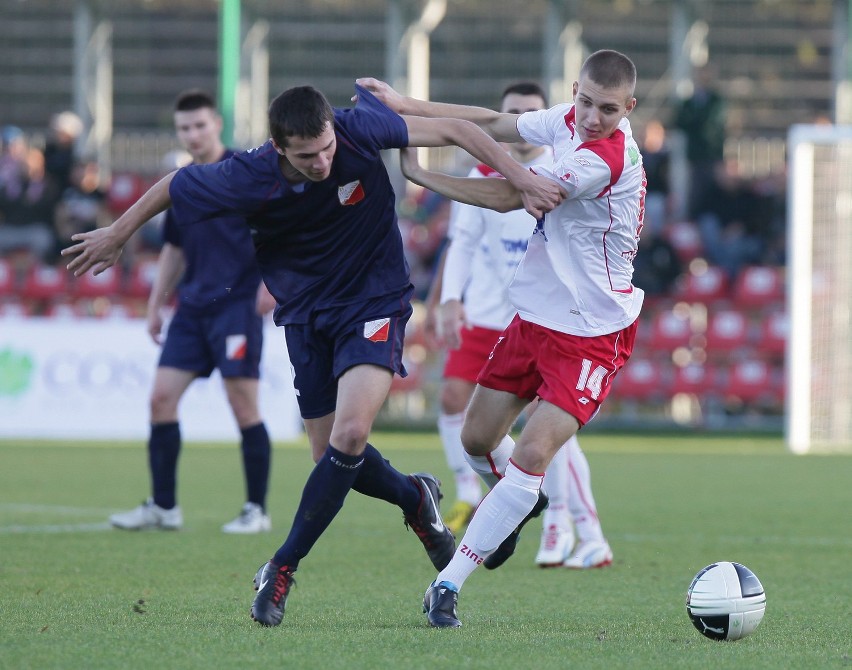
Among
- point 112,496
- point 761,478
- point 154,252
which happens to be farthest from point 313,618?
point 154,252

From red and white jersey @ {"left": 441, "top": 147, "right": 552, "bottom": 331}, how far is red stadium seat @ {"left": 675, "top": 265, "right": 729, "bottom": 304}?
10.9 metres

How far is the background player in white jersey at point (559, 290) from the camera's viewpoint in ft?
17.6

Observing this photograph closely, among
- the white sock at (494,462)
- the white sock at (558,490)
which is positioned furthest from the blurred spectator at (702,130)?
the white sock at (494,462)

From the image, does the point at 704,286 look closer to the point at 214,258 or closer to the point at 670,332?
the point at 670,332

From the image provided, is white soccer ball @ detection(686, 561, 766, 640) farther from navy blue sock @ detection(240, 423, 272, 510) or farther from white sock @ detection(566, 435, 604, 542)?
navy blue sock @ detection(240, 423, 272, 510)

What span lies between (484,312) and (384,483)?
9.36 feet

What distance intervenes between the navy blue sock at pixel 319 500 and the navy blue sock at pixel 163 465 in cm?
334

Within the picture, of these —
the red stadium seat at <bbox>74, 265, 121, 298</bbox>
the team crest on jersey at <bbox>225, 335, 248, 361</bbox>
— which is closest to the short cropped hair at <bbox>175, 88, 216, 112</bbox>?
the team crest on jersey at <bbox>225, 335, 248, 361</bbox>

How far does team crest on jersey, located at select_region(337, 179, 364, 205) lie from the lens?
5.50 meters

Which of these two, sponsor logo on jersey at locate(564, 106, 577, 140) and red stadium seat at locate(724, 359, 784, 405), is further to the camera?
red stadium seat at locate(724, 359, 784, 405)

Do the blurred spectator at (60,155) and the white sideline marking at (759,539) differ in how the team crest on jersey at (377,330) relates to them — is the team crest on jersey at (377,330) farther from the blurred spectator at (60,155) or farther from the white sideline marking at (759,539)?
the blurred spectator at (60,155)

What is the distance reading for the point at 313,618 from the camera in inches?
212

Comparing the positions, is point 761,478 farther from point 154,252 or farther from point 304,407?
point 154,252

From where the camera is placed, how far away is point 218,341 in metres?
8.60
